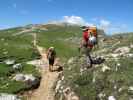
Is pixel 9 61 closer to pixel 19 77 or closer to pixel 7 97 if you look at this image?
pixel 19 77

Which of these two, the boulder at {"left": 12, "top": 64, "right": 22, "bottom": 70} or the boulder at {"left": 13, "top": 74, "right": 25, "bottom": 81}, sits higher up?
the boulder at {"left": 12, "top": 64, "right": 22, "bottom": 70}

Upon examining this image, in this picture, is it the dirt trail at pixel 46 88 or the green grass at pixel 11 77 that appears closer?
the dirt trail at pixel 46 88

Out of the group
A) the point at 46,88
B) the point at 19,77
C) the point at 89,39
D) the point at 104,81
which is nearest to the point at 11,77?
the point at 19,77

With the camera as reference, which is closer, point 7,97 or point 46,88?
point 7,97

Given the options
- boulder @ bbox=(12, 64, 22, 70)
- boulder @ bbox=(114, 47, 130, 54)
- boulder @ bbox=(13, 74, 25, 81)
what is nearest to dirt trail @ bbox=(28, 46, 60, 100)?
boulder @ bbox=(13, 74, 25, 81)

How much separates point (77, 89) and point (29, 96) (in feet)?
23.9

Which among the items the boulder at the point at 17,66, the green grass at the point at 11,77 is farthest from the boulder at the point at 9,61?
the boulder at the point at 17,66

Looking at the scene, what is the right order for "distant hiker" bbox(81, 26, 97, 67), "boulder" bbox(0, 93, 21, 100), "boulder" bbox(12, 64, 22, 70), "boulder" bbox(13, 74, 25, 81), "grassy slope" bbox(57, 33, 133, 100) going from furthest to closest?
"boulder" bbox(12, 64, 22, 70) → "boulder" bbox(13, 74, 25, 81) → "distant hiker" bbox(81, 26, 97, 67) → "boulder" bbox(0, 93, 21, 100) → "grassy slope" bbox(57, 33, 133, 100)

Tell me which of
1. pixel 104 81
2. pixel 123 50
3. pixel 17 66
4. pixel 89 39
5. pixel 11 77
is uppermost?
pixel 89 39

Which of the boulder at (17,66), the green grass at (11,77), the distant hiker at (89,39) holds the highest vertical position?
the distant hiker at (89,39)

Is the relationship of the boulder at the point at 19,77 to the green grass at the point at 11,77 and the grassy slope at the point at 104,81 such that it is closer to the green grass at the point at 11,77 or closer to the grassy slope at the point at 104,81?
the green grass at the point at 11,77

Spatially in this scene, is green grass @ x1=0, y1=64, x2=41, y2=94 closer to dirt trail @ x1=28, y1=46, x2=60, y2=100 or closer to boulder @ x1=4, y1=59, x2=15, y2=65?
dirt trail @ x1=28, y1=46, x2=60, y2=100

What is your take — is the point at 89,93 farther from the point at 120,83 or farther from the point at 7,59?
the point at 7,59

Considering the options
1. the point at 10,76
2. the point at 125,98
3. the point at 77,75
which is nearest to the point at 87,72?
the point at 77,75
